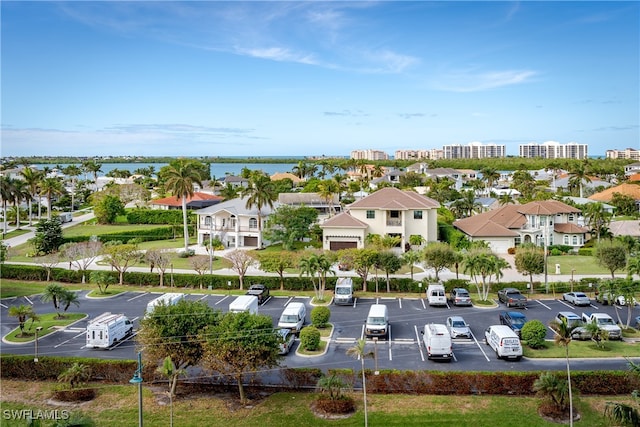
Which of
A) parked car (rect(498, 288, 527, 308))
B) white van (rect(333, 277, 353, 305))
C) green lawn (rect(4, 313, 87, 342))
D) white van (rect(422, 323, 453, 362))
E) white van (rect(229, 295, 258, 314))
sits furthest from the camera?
white van (rect(333, 277, 353, 305))

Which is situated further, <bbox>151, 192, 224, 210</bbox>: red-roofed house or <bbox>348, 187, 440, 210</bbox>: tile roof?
<bbox>151, 192, 224, 210</bbox>: red-roofed house

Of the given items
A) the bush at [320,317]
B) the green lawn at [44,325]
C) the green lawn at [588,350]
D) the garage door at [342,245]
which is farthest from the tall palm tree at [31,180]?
the green lawn at [588,350]

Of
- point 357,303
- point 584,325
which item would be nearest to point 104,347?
point 357,303

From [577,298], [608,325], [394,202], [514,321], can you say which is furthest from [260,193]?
[608,325]

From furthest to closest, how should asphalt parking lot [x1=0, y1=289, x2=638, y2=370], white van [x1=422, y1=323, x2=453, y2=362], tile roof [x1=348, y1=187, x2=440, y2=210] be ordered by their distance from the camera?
1. tile roof [x1=348, y1=187, x2=440, y2=210]
2. asphalt parking lot [x1=0, y1=289, x2=638, y2=370]
3. white van [x1=422, y1=323, x2=453, y2=362]

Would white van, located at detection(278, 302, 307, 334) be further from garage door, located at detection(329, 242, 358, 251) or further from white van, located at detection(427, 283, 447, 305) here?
garage door, located at detection(329, 242, 358, 251)

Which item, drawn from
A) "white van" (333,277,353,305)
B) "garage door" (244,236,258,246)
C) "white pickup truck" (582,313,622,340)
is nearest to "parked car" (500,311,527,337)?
"white pickup truck" (582,313,622,340)

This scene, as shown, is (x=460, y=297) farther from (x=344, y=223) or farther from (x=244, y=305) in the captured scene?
(x=344, y=223)
